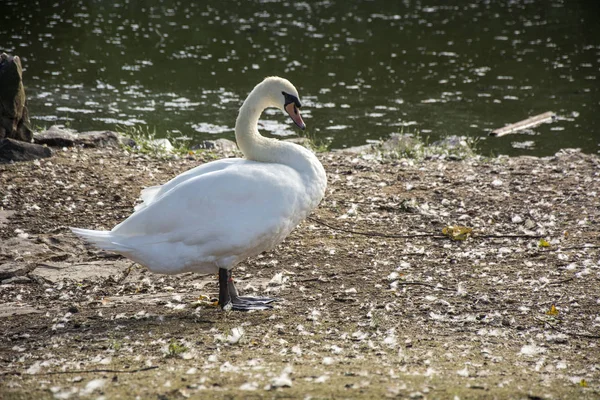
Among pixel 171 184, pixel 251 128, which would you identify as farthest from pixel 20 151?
pixel 251 128

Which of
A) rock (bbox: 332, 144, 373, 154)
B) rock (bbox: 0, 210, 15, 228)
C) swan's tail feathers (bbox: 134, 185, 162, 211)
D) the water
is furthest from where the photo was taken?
the water

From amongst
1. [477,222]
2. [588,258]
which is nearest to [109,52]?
[477,222]

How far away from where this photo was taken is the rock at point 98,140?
439 inches

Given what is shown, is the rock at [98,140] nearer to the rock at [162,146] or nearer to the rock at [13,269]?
the rock at [162,146]

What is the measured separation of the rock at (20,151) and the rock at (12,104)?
0.63 meters

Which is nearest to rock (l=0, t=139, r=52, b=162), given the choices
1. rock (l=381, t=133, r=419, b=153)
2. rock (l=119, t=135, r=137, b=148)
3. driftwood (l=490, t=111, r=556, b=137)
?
rock (l=119, t=135, r=137, b=148)

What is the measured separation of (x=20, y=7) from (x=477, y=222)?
85.2ft

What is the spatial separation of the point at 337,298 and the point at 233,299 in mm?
903

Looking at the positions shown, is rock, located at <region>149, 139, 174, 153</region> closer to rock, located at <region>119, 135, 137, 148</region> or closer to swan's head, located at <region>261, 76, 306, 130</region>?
rock, located at <region>119, 135, 137, 148</region>

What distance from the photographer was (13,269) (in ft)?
22.9

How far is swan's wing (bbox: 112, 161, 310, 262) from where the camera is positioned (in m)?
5.93

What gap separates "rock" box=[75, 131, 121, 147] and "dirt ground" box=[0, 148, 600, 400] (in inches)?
40.7

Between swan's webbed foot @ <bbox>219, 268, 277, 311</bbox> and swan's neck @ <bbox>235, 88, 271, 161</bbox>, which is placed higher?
swan's neck @ <bbox>235, 88, 271, 161</bbox>

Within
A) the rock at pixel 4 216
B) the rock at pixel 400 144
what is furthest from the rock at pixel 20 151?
the rock at pixel 400 144
